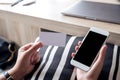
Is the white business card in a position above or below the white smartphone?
below

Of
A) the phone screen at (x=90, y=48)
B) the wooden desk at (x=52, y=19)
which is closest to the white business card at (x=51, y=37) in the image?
the wooden desk at (x=52, y=19)

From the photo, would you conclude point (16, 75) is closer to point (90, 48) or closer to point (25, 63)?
point (25, 63)

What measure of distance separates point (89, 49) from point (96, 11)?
203 mm

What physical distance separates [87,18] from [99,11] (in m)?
0.07

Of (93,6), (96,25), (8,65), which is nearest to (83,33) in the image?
(96,25)

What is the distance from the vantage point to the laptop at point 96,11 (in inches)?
27.0

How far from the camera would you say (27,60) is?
0.70 meters

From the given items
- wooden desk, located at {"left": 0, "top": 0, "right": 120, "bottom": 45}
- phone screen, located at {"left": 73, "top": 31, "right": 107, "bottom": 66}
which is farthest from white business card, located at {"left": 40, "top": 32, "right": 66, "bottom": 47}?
phone screen, located at {"left": 73, "top": 31, "right": 107, "bottom": 66}

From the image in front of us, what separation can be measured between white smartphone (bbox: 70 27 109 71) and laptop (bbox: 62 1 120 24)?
9cm

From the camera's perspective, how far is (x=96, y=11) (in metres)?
0.74

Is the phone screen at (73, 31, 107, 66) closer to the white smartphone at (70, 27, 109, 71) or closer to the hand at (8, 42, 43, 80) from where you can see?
the white smartphone at (70, 27, 109, 71)

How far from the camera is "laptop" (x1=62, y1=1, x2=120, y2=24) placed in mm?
686

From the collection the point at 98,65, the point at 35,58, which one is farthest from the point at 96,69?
the point at 35,58

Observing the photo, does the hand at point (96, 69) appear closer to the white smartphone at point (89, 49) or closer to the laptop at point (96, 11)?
the white smartphone at point (89, 49)
